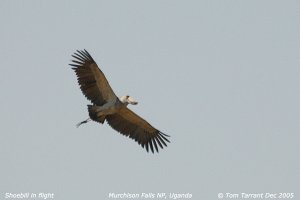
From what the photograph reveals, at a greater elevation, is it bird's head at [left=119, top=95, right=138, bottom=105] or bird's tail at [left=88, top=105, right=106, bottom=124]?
bird's head at [left=119, top=95, right=138, bottom=105]

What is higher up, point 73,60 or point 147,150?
point 73,60

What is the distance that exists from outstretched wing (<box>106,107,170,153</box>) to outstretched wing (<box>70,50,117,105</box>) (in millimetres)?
1326

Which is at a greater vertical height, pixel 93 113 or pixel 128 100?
pixel 128 100

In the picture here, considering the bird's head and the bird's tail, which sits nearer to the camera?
the bird's tail

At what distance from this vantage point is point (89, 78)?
35438mm

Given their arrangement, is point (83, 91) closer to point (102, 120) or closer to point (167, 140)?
point (102, 120)

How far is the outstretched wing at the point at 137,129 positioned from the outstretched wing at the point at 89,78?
1.33 metres

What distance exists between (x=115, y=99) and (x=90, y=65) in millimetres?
1565

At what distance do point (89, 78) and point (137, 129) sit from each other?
3.05 meters

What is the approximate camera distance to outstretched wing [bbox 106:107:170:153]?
36.7 metres

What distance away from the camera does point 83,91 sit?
35594mm

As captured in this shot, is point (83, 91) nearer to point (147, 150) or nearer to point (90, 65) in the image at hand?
point (90, 65)

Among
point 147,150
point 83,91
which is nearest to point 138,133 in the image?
point 147,150

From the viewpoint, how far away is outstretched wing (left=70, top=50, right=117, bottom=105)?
35.4m
